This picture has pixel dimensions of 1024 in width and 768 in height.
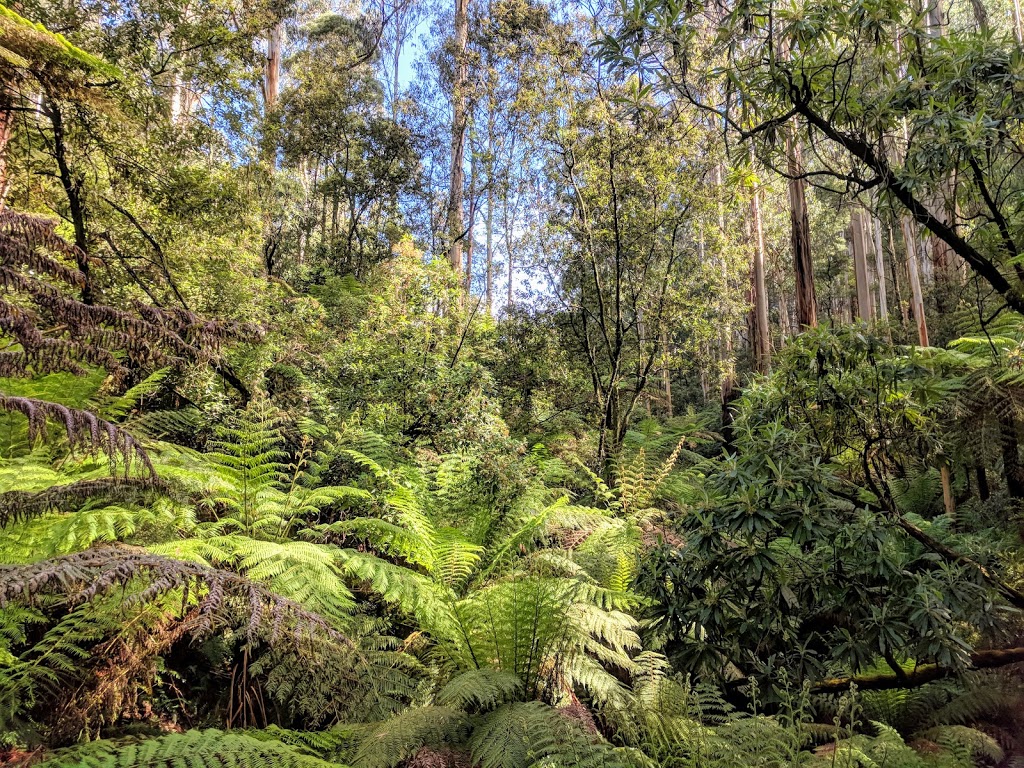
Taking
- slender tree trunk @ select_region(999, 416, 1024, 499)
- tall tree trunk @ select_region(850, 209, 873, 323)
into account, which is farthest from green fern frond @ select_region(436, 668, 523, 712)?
tall tree trunk @ select_region(850, 209, 873, 323)

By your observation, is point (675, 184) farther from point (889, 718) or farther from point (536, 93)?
point (889, 718)

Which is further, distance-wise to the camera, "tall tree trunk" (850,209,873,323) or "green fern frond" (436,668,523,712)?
"tall tree trunk" (850,209,873,323)

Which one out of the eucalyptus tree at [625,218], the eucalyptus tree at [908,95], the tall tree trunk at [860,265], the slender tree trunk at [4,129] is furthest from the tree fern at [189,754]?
the tall tree trunk at [860,265]

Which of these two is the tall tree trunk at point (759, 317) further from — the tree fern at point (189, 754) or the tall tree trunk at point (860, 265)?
the tree fern at point (189, 754)

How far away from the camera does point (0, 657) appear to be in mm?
1949

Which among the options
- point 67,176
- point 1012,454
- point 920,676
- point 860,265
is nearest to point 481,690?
point 920,676

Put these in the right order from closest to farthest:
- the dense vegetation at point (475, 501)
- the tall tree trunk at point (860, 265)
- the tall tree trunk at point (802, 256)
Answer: the dense vegetation at point (475, 501), the tall tree trunk at point (802, 256), the tall tree trunk at point (860, 265)

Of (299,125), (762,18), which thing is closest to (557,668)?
(762,18)

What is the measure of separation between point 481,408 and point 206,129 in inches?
169

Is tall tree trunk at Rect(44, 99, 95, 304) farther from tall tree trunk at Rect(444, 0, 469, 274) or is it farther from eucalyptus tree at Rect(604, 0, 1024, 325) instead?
tall tree trunk at Rect(444, 0, 469, 274)

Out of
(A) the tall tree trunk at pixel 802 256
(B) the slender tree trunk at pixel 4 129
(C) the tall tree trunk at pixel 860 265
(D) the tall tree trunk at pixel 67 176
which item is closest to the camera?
(B) the slender tree trunk at pixel 4 129

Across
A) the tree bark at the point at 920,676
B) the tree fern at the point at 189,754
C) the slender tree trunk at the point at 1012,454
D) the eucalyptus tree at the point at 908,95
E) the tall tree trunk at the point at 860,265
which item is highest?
the tall tree trunk at the point at 860,265

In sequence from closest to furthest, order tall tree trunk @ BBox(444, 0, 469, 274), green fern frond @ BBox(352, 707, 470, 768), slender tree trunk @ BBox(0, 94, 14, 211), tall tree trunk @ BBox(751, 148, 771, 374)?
green fern frond @ BBox(352, 707, 470, 768), slender tree trunk @ BBox(0, 94, 14, 211), tall tree trunk @ BBox(751, 148, 771, 374), tall tree trunk @ BBox(444, 0, 469, 274)

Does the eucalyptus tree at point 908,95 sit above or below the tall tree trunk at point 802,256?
below
